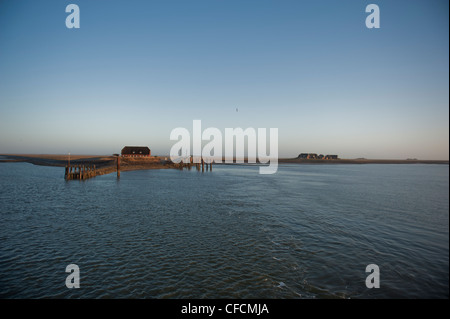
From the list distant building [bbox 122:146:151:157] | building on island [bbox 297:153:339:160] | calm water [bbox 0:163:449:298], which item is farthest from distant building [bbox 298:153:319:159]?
calm water [bbox 0:163:449:298]

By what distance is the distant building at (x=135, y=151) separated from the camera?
91.4 m

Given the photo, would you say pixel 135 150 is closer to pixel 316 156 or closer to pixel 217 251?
pixel 217 251

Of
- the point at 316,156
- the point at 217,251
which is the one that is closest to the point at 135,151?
the point at 217,251

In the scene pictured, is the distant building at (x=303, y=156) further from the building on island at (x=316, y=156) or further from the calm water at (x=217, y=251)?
the calm water at (x=217, y=251)

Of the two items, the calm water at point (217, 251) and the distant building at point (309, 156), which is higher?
the distant building at point (309, 156)

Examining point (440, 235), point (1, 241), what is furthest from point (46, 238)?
point (440, 235)

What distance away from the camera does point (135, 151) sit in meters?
92.8

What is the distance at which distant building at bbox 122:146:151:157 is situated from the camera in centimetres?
9144

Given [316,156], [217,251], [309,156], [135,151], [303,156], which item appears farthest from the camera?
[303,156]

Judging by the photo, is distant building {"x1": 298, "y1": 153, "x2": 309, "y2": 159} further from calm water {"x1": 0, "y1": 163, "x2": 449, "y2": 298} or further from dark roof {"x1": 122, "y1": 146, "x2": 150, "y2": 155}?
calm water {"x1": 0, "y1": 163, "x2": 449, "y2": 298}

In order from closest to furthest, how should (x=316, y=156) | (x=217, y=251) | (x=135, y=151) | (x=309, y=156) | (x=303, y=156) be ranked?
1. (x=217, y=251)
2. (x=135, y=151)
3. (x=316, y=156)
4. (x=309, y=156)
5. (x=303, y=156)

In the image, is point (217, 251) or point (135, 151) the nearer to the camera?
point (217, 251)

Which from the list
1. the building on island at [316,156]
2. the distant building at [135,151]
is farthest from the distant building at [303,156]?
the distant building at [135,151]
